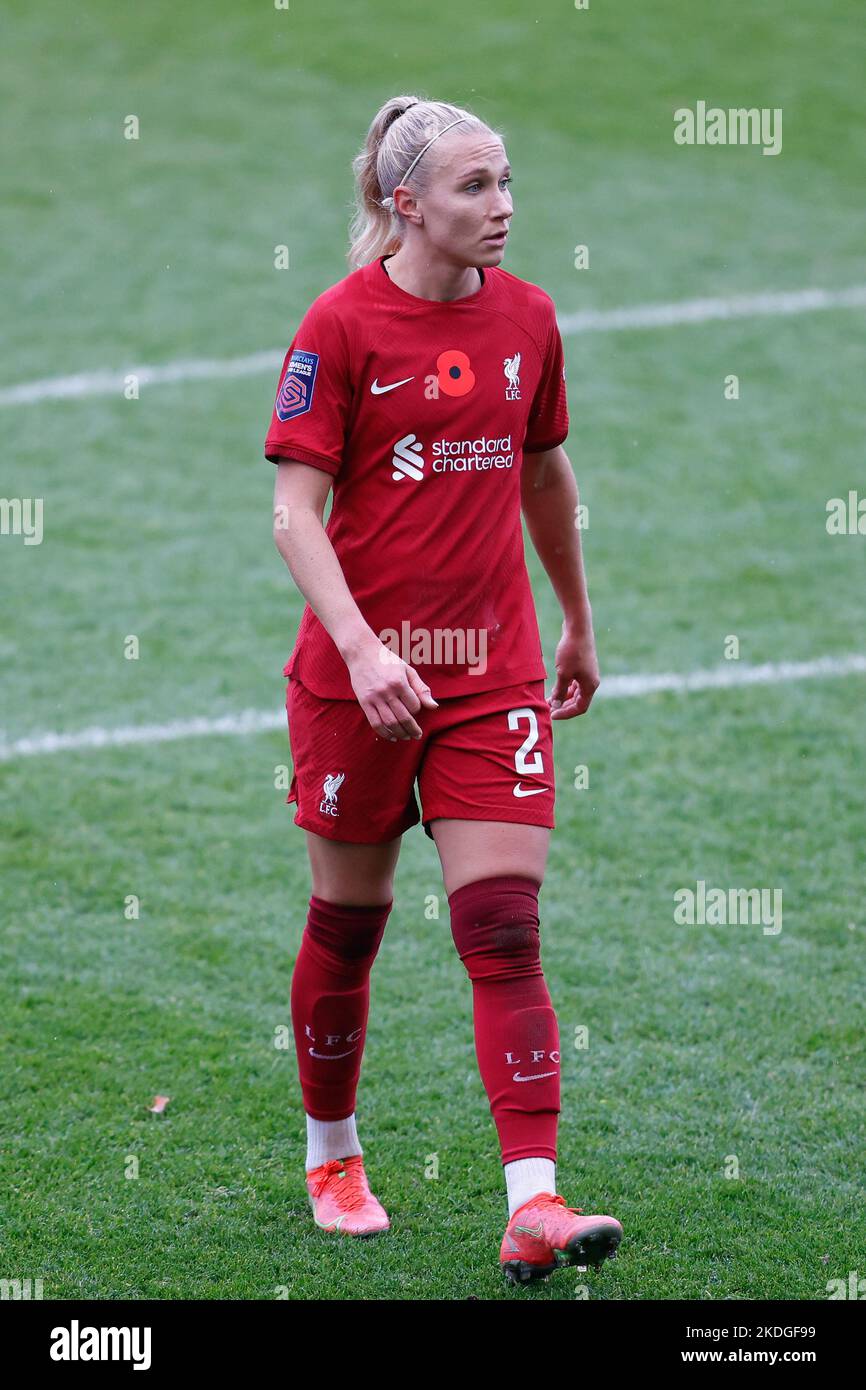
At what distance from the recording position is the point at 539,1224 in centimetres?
300

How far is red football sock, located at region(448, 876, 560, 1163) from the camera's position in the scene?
123 inches

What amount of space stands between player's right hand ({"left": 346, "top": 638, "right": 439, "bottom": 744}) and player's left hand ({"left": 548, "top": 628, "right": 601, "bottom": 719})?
71 centimetres

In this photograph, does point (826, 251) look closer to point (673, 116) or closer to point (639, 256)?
point (639, 256)

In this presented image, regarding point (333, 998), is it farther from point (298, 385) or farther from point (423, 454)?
point (298, 385)

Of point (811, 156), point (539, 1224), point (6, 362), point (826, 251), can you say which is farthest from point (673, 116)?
point (539, 1224)

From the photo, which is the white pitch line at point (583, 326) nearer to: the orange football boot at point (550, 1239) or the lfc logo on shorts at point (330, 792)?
the lfc logo on shorts at point (330, 792)

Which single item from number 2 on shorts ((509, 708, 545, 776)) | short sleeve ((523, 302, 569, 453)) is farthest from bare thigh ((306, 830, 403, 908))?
short sleeve ((523, 302, 569, 453))

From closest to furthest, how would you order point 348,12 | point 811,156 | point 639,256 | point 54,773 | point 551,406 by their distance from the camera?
point 551,406 < point 54,773 < point 639,256 < point 811,156 < point 348,12

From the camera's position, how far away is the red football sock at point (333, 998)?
351 cm

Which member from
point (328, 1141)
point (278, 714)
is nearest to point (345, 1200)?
point (328, 1141)

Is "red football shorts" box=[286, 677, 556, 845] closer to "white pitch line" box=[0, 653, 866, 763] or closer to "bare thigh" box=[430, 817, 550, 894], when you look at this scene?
"bare thigh" box=[430, 817, 550, 894]

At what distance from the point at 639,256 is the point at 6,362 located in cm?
458

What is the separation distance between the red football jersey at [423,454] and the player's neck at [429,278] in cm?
2

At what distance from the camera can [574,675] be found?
3752mm
